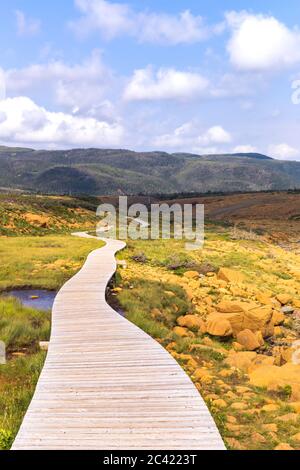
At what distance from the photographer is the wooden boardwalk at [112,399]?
20.4 feet

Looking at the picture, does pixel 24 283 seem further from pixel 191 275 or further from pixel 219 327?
pixel 219 327

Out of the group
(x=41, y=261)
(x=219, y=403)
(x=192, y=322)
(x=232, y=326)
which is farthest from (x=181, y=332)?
(x=41, y=261)

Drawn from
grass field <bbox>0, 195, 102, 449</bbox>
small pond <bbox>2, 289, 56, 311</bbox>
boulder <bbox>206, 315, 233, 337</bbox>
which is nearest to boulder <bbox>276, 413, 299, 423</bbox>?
grass field <bbox>0, 195, 102, 449</bbox>

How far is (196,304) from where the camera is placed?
1828 centimetres

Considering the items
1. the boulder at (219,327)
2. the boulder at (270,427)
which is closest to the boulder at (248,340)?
the boulder at (219,327)

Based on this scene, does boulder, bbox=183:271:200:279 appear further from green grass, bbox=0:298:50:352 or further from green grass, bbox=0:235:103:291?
green grass, bbox=0:298:50:352

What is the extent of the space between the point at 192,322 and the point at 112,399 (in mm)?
8019

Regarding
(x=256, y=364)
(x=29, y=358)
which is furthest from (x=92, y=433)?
(x=256, y=364)

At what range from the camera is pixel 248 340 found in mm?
14320

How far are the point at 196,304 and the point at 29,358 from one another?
9.18 meters

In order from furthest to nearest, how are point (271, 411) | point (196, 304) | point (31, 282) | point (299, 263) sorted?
1. point (299, 263)
2. point (31, 282)
3. point (196, 304)
4. point (271, 411)

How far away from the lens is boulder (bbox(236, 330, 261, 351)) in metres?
14.2

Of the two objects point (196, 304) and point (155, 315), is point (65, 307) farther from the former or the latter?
point (196, 304)

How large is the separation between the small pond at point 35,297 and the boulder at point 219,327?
6.05 metres
